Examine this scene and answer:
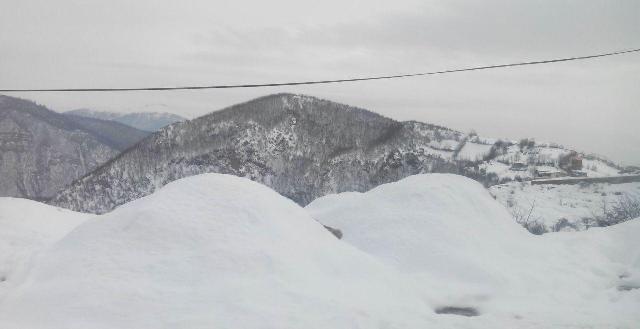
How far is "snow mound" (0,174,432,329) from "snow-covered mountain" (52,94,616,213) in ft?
313

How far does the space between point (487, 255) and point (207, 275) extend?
16.3ft

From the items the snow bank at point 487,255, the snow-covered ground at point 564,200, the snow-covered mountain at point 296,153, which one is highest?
the snow bank at point 487,255

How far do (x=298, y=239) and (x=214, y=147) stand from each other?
121264 mm

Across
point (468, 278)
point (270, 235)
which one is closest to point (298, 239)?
point (270, 235)

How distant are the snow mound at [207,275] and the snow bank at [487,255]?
106cm

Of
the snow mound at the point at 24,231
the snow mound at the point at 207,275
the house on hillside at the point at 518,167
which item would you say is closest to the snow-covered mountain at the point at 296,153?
the house on hillside at the point at 518,167

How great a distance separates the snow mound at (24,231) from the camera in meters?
6.63

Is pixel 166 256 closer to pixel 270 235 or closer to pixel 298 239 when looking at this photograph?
pixel 270 235

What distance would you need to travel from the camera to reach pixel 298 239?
6762 mm

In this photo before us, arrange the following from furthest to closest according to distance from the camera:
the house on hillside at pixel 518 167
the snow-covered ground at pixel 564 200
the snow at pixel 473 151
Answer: the snow at pixel 473 151 < the house on hillside at pixel 518 167 < the snow-covered ground at pixel 564 200

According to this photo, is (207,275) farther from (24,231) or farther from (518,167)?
(518,167)

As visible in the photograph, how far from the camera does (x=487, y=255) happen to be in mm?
8133

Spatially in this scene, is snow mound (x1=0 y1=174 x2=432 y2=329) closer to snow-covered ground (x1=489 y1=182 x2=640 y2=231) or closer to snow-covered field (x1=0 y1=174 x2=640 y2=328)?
snow-covered field (x1=0 y1=174 x2=640 y2=328)

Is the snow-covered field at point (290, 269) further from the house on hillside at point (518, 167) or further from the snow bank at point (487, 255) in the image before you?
the house on hillside at point (518, 167)
